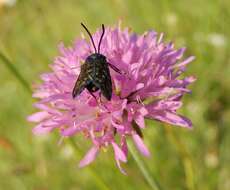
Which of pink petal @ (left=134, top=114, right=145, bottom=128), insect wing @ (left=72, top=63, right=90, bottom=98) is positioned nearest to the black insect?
insect wing @ (left=72, top=63, right=90, bottom=98)

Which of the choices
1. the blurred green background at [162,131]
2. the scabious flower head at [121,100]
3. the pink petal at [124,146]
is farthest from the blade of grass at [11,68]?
the pink petal at [124,146]

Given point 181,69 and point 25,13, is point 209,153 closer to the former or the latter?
point 181,69

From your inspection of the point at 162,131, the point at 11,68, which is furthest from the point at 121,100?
the point at 162,131

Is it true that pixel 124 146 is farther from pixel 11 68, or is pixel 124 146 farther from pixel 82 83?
pixel 11 68

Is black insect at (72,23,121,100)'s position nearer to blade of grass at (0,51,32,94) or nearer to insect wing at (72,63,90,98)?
insect wing at (72,63,90,98)

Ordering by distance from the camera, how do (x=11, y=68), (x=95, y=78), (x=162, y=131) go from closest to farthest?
(x=95, y=78) < (x=11, y=68) < (x=162, y=131)

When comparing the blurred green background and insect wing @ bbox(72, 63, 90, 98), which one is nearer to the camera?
insect wing @ bbox(72, 63, 90, 98)
